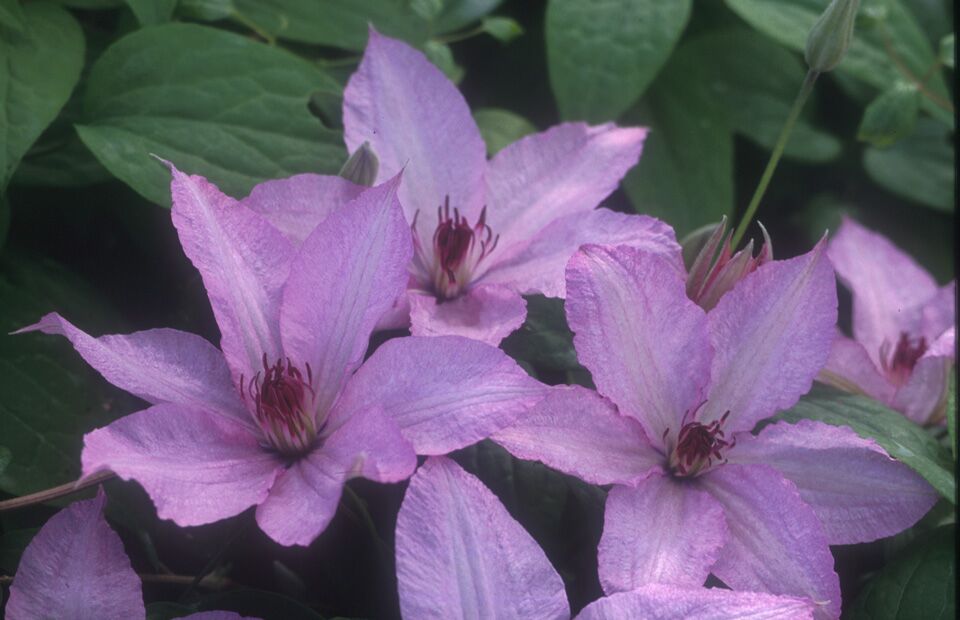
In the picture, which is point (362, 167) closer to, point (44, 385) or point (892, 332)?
point (44, 385)

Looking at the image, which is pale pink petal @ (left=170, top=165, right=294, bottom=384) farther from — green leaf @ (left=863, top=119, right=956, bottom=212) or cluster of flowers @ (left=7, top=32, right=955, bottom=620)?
green leaf @ (left=863, top=119, right=956, bottom=212)

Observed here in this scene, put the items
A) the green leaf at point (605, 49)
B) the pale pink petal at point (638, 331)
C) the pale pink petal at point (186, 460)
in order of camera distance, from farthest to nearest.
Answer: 1. the green leaf at point (605, 49)
2. the pale pink petal at point (638, 331)
3. the pale pink petal at point (186, 460)

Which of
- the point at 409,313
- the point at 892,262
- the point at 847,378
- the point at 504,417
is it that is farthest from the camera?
the point at 892,262

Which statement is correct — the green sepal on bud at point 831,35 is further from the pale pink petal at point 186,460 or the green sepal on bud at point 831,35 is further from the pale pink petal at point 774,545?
the pale pink petal at point 186,460

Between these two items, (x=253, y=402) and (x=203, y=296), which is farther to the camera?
(x=203, y=296)

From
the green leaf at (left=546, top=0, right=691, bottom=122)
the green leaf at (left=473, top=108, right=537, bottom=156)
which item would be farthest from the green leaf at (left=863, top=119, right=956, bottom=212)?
the green leaf at (left=473, top=108, right=537, bottom=156)

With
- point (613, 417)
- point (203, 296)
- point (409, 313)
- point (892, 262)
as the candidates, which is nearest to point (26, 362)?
point (203, 296)

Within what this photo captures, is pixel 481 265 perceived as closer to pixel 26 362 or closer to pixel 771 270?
pixel 771 270

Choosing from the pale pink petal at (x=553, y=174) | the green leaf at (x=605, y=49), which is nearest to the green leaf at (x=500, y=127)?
the green leaf at (x=605, y=49)
